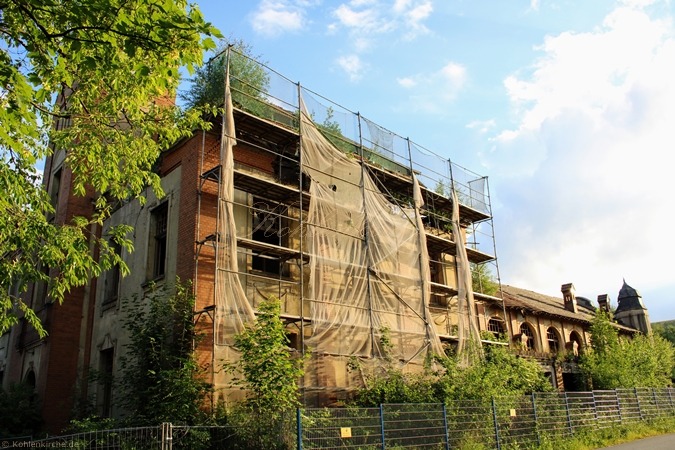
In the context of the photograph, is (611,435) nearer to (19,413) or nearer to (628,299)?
(19,413)

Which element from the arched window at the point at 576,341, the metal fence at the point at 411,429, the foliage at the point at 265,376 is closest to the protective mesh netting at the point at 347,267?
the foliage at the point at 265,376

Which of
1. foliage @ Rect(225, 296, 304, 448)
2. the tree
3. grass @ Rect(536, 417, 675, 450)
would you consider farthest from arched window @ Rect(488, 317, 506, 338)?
the tree

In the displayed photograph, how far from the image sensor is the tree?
23.3 feet

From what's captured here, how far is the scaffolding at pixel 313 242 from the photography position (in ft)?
44.7

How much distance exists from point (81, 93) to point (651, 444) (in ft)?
60.4

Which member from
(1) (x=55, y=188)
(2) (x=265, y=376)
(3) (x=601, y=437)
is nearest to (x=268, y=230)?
(2) (x=265, y=376)

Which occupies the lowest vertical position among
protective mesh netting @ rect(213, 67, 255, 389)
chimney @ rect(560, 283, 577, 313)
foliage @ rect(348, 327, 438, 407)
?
foliage @ rect(348, 327, 438, 407)

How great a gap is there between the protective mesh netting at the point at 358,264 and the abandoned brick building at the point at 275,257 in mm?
A: 44

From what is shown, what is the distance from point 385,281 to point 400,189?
475cm

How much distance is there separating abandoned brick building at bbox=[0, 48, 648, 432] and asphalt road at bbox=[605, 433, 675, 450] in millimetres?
5511

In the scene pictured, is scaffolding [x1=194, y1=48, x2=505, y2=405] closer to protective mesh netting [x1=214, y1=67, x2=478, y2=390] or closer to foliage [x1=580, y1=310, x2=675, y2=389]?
protective mesh netting [x1=214, y1=67, x2=478, y2=390]

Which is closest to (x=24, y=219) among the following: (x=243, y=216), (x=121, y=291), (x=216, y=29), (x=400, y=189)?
(x=216, y=29)

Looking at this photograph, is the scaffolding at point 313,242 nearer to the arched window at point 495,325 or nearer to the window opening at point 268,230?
the window opening at point 268,230

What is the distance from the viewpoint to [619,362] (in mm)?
25703
